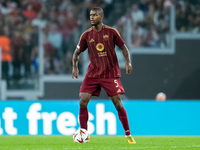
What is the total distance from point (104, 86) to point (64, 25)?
623 centimetres

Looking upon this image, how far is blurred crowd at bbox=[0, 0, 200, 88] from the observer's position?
1152cm

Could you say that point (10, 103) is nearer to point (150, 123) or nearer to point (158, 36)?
point (150, 123)

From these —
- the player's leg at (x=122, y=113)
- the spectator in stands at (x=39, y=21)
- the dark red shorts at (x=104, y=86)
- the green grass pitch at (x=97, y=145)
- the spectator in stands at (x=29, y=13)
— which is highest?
the spectator in stands at (x=29, y=13)

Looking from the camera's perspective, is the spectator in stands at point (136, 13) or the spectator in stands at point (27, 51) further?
the spectator in stands at point (136, 13)

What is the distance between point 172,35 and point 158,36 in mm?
368

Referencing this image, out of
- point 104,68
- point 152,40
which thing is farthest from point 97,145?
point 152,40

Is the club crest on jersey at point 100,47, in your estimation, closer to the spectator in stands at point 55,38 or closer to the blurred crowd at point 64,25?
the blurred crowd at point 64,25

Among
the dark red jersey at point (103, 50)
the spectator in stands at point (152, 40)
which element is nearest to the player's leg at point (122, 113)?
the dark red jersey at point (103, 50)

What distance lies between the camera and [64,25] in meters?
12.3

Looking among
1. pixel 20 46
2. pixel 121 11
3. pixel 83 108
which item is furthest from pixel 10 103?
pixel 121 11

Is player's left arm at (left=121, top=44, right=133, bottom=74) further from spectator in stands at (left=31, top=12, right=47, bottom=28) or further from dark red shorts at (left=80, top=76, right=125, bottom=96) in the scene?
Result: spectator in stands at (left=31, top=12, right=47, bottom=28)

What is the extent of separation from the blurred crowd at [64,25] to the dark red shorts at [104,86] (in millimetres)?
5148

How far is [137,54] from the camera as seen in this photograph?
12.0 metres

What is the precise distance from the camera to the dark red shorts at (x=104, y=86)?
20.6 feet
